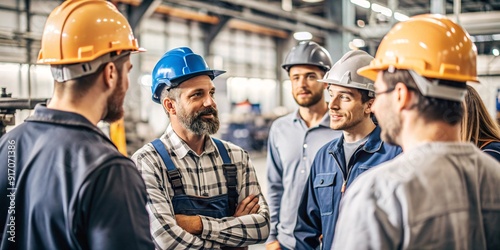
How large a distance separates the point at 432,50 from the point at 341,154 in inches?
44.3

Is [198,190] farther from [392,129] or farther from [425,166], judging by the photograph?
[425,166]

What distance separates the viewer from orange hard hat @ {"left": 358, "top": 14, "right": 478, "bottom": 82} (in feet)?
5.19

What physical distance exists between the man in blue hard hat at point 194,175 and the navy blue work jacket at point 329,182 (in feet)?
0.84

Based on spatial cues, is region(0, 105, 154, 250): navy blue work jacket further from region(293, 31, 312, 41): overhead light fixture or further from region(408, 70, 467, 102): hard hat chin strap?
region(293, 31, 312, 41): overhead light fixture

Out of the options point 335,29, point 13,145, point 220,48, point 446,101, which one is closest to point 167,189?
point 13,145

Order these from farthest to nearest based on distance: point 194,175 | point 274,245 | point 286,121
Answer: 1. point 286,121
2. point 274,245
3. point 194,175

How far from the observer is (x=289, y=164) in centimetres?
350

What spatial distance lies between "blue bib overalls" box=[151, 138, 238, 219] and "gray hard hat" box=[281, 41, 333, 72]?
149cm

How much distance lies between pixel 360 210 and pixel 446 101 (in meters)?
0.46

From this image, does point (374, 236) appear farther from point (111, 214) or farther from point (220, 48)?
point (220, 48)

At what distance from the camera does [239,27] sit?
21625 mm

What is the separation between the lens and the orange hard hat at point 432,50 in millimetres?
1581

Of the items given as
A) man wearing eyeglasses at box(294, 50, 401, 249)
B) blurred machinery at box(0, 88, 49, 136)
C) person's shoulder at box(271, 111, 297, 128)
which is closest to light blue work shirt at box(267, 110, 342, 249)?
person's shoulder at box(271, 111, 297, 128)

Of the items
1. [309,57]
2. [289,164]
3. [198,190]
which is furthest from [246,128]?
[198,190]
